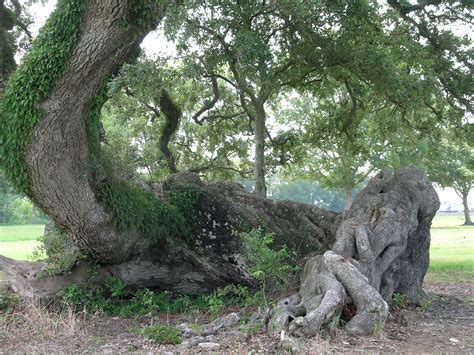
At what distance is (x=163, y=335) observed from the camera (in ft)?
24.8

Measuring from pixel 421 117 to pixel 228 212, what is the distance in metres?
9.14

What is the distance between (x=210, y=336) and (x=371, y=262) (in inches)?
120

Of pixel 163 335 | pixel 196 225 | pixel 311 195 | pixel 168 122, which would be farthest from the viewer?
pixel 311 195

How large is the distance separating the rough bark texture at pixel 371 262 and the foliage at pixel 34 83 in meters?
4.78

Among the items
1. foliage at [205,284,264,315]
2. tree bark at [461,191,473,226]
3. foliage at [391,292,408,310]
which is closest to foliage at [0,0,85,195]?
foliage at [205,284,264,315]

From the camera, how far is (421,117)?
18.0m

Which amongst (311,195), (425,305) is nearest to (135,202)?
(425,305)

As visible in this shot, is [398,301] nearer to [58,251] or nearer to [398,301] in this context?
[398,301]

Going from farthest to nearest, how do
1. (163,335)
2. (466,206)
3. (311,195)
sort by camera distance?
(311,195) → (466,206) → (163,335)

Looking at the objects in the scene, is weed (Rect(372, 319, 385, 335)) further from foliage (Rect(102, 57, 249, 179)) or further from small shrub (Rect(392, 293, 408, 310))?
foliage (Rect(102, 57, 249, 179))

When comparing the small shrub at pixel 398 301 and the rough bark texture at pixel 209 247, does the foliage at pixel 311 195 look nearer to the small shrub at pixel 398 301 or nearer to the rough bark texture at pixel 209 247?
the rough bark texture at pixel 209 247

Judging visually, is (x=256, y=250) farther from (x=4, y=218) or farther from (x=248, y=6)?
(x=4, y=218)

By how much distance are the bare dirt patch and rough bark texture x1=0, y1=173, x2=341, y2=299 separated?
3.45ft

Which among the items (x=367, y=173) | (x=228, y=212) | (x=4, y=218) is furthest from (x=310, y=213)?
(x=4, y=218)
